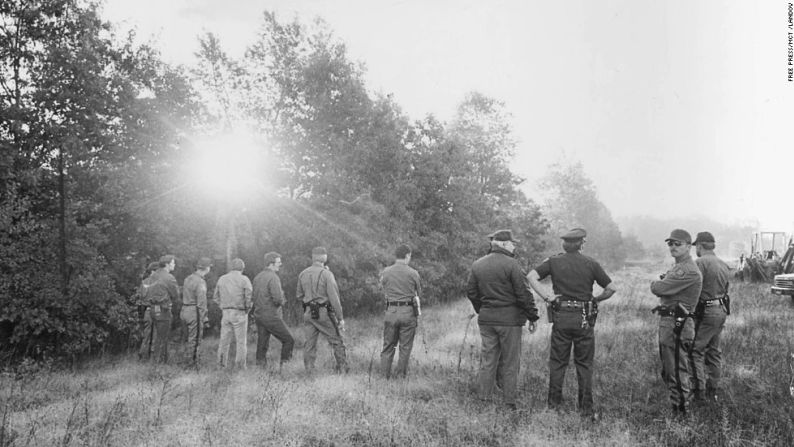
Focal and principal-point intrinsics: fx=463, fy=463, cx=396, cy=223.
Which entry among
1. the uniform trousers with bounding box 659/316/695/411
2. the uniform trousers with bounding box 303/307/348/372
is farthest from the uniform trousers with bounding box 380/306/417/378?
the uniform trousers with bounding box 659/316/695/411

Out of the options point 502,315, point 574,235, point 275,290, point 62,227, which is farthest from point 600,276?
point 62,227

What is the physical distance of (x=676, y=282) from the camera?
18.3ft

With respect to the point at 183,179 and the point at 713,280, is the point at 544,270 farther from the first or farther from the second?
the point at 183,179

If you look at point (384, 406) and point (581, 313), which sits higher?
point (581, 313)

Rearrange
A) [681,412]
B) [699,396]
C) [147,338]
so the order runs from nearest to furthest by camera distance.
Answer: [681,412] < [699,396] < [147,338]

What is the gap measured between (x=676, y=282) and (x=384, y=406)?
12.5ft

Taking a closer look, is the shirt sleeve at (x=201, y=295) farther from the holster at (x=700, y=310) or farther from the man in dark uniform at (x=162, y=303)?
the holster at (x=700, y=310)

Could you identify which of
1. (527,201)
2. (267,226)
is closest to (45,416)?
(267,226)

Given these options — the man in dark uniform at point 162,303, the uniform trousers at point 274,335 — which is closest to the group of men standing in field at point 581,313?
the uniform trousers at point 274,335

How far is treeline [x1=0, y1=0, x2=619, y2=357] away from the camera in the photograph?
9578mm

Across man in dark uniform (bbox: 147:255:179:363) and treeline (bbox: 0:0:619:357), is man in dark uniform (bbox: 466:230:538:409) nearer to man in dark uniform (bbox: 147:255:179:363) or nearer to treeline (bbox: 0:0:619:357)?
man in dark uniform (bbox: 147:255:179:363)

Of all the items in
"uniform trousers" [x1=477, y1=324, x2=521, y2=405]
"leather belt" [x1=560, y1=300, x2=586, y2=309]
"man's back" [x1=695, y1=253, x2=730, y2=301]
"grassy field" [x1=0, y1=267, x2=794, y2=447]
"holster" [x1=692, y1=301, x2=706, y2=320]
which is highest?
"man's back" [x1=695, y1=253, x2=730, y2=301]

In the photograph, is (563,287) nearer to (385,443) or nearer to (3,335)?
(385,443)

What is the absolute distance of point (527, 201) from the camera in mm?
31172
